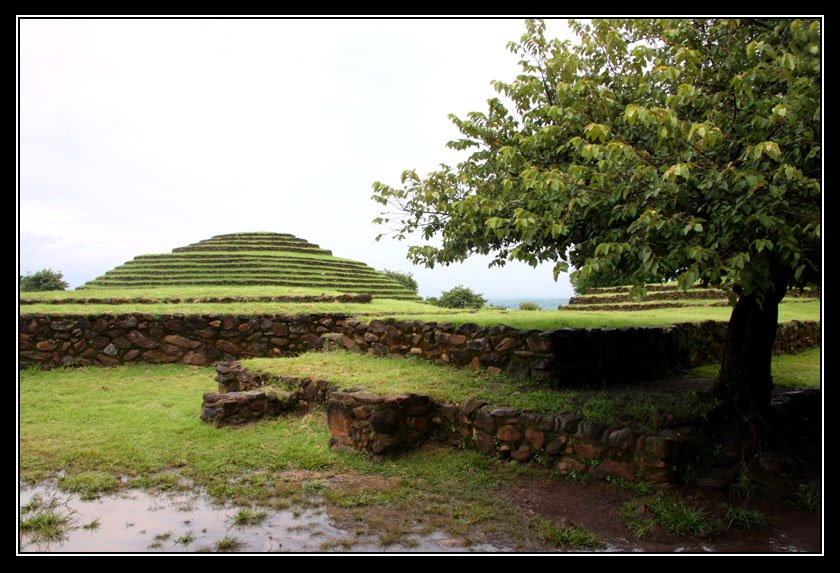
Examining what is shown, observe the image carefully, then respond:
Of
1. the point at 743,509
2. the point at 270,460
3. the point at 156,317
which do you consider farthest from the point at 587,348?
the point at 156,317

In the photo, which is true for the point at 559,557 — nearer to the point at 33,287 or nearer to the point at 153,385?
the point at 153,385

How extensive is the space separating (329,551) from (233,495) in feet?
4.77

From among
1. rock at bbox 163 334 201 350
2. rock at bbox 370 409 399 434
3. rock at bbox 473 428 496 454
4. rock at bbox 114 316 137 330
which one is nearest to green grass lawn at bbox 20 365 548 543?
rock at bbox 473 428 496 454

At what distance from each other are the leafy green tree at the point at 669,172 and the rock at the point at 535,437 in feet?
6.16

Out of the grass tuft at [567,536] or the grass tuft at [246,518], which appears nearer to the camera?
the grass tuft at [567,536]

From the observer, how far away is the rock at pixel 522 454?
18.5 ft

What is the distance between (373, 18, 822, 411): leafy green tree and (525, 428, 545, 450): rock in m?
1.88

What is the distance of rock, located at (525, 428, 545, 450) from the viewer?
5574 millimetres

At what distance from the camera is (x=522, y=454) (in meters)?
5.65

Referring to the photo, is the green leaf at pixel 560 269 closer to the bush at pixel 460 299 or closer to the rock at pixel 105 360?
the rock at pixel 105 360

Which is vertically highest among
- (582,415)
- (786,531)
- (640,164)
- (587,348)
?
(640,164)

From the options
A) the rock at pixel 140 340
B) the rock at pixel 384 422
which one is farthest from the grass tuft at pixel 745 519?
the rock at pixel 140 340

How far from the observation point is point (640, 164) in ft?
14.2

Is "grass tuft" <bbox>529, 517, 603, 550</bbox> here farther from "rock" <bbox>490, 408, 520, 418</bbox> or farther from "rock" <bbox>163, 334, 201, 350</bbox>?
"rock" <bbox>163, 334, 201, 350</bbox>
